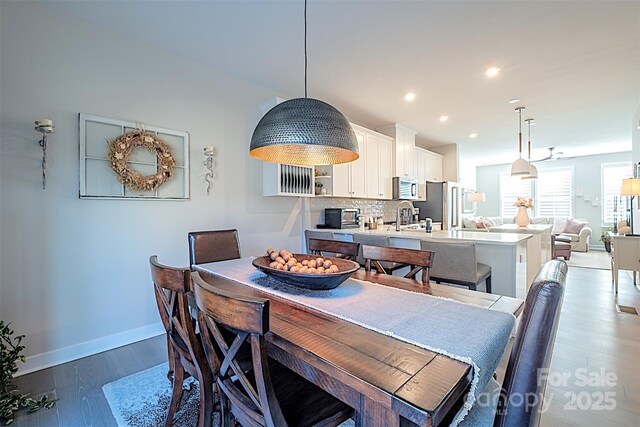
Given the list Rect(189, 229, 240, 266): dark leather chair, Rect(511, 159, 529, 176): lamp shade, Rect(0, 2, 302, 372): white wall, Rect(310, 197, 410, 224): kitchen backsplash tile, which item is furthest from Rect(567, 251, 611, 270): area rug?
Rect(0, 2, 302, 372): white wall

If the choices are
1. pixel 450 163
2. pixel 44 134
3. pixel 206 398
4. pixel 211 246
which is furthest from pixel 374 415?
pixel 450 163

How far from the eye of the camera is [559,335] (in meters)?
2.82

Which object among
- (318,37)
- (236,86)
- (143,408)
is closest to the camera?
(143,408)

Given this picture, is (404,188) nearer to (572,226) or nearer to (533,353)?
(533,353)

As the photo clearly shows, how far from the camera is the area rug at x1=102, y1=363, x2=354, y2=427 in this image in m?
1.72

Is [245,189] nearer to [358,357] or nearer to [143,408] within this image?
[143,408]

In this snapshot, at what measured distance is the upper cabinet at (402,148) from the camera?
17.4 feet

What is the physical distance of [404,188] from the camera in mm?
5438

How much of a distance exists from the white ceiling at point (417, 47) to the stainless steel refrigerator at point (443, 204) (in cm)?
184

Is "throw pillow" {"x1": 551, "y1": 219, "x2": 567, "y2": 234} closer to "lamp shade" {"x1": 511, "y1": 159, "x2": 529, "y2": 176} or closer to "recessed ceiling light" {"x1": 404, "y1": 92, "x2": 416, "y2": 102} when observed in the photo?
"lamp shade" {"x1": 511, "y1": 159, "x2": 529, "y2": 176}

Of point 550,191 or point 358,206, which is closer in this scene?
point 358,206

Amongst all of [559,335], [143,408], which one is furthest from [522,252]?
[143,408]

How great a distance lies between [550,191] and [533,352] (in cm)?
1077

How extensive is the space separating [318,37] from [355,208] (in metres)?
2.87
